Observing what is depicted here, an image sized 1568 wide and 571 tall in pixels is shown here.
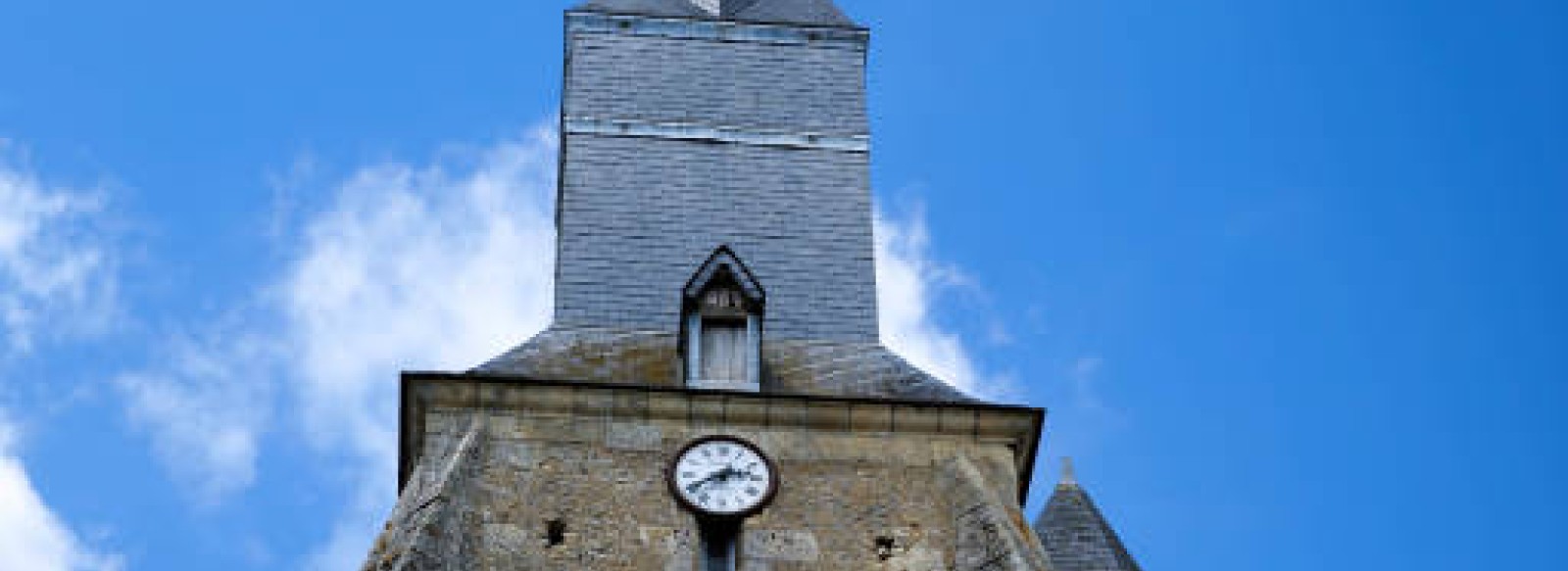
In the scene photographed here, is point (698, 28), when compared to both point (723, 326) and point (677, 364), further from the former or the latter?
point (677, 364)

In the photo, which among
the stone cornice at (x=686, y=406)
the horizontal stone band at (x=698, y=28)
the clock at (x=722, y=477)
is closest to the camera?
the clock at (x=722, y=477)

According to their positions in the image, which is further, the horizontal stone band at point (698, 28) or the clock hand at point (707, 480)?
the horizontal stone band at point (698, 28)

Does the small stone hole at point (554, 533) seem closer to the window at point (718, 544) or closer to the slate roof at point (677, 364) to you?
the window at point (718, 544)

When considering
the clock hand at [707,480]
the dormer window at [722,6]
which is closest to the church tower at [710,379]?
the clock hand at [707,480]

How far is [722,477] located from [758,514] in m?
0.46

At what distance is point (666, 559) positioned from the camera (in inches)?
728

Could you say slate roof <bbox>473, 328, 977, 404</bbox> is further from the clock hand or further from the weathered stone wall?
the clock hand

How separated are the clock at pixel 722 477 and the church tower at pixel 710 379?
0.07 ft

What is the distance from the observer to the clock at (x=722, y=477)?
62.3 ft

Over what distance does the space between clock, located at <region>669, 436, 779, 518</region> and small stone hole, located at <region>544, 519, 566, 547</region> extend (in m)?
0.90

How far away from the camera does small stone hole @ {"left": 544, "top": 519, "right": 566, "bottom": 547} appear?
60.7 feet

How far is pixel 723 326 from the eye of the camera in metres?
20.7

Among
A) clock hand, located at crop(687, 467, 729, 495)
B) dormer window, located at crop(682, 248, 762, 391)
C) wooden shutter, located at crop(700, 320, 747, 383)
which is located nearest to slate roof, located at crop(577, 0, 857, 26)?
dormer window, located at crop(682, 248, 762, 391)

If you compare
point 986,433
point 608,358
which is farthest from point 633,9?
point 986,433
